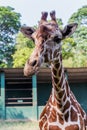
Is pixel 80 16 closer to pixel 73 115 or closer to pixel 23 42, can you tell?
pixel 23 42

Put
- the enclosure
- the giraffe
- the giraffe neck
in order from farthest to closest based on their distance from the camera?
the enclosure → the giraffe neck → the giraffe

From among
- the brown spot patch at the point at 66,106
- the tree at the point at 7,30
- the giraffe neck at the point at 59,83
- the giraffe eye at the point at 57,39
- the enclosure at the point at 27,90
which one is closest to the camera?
the giraffe eye at the point at 57,39

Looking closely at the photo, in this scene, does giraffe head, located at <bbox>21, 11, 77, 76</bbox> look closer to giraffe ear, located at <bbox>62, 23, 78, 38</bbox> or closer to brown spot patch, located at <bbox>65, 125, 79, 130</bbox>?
giraffe ear, located at <bbox>62, 23, 78, 38</bbox>

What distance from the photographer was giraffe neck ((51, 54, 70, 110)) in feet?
15.3

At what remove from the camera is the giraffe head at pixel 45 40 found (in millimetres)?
3904

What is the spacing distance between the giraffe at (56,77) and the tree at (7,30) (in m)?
33.3

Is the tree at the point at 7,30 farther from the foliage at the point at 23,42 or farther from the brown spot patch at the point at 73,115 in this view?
the brown spot patch at the point at 73,115

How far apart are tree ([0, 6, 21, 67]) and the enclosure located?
48.3ft

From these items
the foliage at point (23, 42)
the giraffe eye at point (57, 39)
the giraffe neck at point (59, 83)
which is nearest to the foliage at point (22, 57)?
the foliage at point (23, 42)

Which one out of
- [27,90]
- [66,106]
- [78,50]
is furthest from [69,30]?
[78,50]

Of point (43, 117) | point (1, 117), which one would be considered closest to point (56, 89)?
point (43, 117)

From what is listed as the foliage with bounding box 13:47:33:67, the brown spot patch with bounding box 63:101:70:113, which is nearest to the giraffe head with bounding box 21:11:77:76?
the brown spot patch with bounding box 63:101:70:113

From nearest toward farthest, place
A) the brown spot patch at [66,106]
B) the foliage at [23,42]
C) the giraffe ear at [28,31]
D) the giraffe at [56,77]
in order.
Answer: the giraffe at [56,77] < the giraffe ear at [28,31] < the brown spot patch at [66,106] < the foliage at [23,42]

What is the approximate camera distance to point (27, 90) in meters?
23.4
